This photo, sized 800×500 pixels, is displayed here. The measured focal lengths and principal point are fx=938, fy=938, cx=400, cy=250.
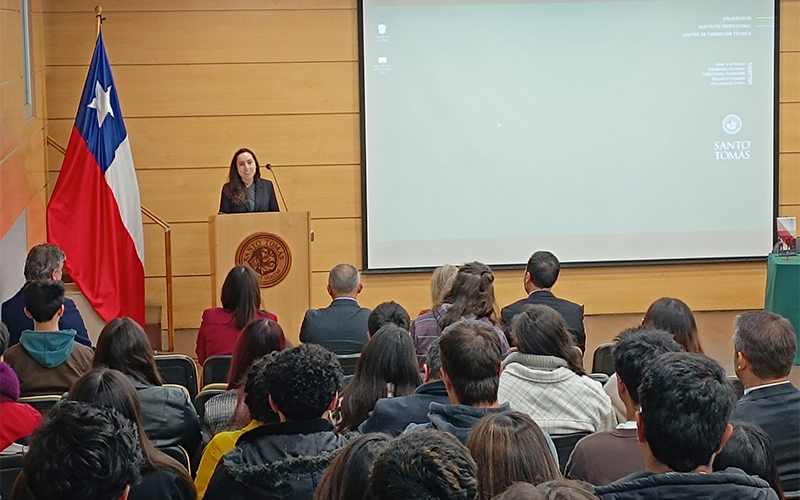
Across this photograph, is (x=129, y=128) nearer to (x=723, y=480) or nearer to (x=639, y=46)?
(x=639, y=46)

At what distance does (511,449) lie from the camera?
1.95 m

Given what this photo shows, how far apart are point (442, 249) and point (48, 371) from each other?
14.3 feet

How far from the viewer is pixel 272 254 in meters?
6.19

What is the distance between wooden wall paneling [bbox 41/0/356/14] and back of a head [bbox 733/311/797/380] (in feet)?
16.6

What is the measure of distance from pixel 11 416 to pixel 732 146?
641 cm

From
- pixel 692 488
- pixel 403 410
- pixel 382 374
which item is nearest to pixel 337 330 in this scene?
pixel 382 374

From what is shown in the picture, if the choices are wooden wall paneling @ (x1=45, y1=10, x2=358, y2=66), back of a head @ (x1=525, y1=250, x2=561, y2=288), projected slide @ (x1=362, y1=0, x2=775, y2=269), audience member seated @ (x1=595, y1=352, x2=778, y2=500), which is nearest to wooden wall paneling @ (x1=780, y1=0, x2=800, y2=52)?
projected slide @ (x1=362, y1=0, x2=775, y2=269)

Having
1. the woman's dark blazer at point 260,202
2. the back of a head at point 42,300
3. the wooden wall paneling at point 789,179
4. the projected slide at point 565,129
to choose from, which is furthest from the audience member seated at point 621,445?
the wooden wall paneling at point 789,179

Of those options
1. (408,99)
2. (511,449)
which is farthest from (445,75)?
(511,449)

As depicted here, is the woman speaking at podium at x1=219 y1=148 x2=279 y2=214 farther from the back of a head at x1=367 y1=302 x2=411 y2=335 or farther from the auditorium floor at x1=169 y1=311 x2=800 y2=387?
the back of a head at x1=367 y1=302 x2=411 y2=335

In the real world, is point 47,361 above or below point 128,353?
below

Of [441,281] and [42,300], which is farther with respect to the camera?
[441,281]

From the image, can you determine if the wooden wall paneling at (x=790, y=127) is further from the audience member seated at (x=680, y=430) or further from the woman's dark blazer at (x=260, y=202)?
the audience member seated at (x=680, y=430)

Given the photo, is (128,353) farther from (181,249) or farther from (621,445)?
(181,249)
